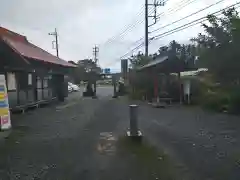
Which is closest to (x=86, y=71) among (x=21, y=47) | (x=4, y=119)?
(x=21, y=47)

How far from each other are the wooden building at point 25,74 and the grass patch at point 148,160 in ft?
35.4

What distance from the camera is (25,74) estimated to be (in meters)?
24.8

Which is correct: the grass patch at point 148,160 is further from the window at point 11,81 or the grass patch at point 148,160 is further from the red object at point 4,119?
the window at point 11,81

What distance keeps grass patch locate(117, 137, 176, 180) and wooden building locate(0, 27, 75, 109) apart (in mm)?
10802

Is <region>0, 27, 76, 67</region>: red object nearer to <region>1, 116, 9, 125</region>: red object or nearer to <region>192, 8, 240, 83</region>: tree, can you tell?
<region>1, 116, 9, 125</region>: red object

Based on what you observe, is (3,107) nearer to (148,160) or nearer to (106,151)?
(106,151)

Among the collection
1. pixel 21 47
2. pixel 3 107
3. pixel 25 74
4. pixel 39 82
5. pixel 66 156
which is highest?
pixel 21 47

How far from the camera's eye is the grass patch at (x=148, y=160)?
7094mm

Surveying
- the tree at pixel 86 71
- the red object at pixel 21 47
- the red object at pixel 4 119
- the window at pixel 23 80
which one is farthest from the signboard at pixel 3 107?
the tree at pixel 86 71

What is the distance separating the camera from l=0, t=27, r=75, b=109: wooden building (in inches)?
784

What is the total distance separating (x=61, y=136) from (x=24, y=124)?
4557mm

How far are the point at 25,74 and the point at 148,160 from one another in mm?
17866

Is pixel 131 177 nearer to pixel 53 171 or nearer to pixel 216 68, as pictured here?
pixel 53 171

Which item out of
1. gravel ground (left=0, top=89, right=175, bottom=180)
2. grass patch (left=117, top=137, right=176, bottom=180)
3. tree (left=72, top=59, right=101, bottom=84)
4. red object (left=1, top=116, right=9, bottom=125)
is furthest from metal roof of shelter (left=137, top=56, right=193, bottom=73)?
tree (left=72, top=59, right=101, bottom=84)
